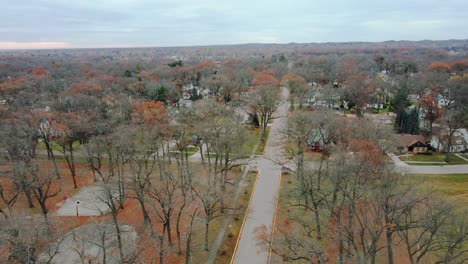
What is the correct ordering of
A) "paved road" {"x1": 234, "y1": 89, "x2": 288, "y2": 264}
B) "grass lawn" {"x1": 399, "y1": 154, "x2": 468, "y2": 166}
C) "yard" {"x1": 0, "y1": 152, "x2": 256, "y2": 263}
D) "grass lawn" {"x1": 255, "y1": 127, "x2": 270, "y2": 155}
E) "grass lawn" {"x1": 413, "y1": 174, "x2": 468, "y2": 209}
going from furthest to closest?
"grass lawn" {"x1": 255, "y1": 127, "x2": 270, "y2": 155}
"grass lawn" {"x1": 399, "y1": 154, "x2": 468, "y2": 166}
"grass lawn" {"x1": 413, "y1": 174, "x2": 468, "y2": 209}
"yard" {"x1": 0, "y1": 152, "x2": 256, "y2": 263}
"paved road" {"x1": 234, "y1": 89, "x2": 288, "y2": 264}

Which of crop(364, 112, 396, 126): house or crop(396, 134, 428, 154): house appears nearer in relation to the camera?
crop(396, 134, 428, 154): house

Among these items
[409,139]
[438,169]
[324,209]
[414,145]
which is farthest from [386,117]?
[324,209]

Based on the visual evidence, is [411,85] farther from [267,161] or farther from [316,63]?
[316,63]

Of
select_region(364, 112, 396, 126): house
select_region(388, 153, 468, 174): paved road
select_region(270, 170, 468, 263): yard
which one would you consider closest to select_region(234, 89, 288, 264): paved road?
select_region(270, 170, 468, 263): yard

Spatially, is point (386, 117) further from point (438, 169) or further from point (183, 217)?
point (183, 217)

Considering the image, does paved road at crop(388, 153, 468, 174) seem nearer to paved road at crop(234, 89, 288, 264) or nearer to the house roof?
the house roof

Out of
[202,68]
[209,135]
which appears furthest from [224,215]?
[202,68]

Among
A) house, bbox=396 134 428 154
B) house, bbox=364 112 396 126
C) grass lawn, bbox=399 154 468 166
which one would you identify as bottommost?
grass lawn, bbox=399 154 468 166
